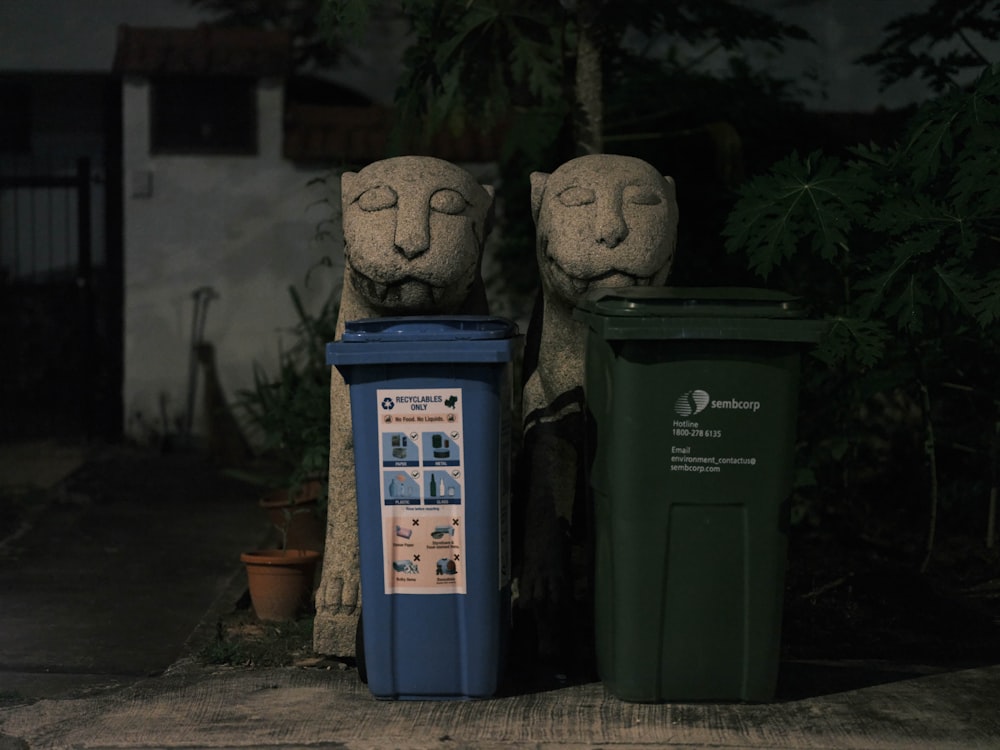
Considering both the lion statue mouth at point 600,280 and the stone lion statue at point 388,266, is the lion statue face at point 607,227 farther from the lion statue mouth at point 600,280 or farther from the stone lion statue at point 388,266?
the stone lion statue at point 388,266

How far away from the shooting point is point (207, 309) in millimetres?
10805

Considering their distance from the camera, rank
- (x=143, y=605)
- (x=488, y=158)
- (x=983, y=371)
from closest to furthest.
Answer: (x=143, y=605) → (x=983, y=371) → (x=488, y=158)

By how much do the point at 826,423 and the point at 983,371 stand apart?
0.79 m

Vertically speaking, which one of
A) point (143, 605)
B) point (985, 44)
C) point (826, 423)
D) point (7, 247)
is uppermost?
point (985, 44)

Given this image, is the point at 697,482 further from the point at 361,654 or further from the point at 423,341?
the point at 361,654

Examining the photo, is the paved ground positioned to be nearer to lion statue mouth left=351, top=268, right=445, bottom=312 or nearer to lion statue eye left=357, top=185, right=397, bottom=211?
lion statue mouth left=351, top=268, right=445, bottom=312

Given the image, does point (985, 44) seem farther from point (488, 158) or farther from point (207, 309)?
point (207, 309)

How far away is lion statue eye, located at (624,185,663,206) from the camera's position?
486 cm

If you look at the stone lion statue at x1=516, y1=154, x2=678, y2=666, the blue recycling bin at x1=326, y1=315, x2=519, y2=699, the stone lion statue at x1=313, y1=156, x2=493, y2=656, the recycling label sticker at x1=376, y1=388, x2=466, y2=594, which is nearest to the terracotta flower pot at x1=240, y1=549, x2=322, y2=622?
the stone lion statue at x1=313, y1=156, x2=493, y2=656

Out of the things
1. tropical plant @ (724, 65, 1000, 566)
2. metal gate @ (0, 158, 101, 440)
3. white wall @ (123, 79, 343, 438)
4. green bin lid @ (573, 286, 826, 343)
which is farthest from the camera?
metal gate @ (0, 158, 101, 440)

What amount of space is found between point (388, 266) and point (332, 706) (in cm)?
145

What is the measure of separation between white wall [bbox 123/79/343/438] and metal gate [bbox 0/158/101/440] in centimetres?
40

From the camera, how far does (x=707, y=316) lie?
4340 mm

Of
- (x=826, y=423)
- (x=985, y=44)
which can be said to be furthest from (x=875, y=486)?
(x=985, y=44)
